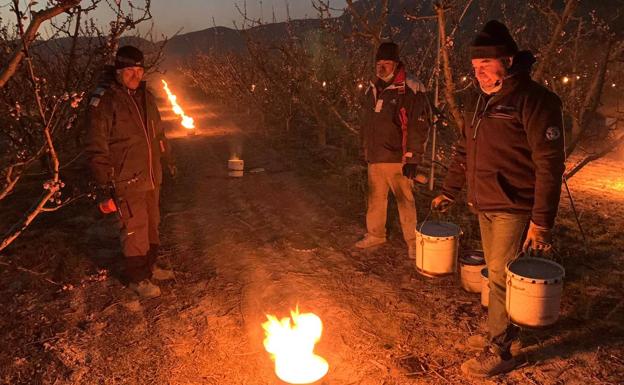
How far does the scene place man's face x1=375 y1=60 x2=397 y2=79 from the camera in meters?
5.02

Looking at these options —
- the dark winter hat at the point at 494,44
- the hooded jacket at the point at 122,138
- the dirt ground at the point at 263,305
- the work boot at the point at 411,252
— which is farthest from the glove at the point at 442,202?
the hooded jacket at the point at 122,138

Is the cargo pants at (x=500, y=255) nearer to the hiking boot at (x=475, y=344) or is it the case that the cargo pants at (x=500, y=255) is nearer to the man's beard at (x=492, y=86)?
the hiking boot at (x=475, y=344)

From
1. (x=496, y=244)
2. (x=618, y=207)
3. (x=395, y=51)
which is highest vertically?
(x=395, y=51)

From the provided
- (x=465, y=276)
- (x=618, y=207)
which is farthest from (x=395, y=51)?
(x=618, y=207)

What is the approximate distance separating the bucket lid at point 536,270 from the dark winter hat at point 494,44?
4.61 feet

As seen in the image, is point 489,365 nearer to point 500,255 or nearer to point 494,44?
point 500,255

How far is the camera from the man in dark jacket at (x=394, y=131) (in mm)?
5094

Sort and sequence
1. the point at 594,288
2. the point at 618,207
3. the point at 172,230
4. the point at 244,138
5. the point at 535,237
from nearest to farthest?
1. the point at 535,237
2. the point at 594,288
3. the point at 172,230
4. the point at 618,207
5. the point at 244,138

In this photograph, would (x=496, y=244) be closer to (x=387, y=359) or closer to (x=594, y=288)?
(x=387, y=359)

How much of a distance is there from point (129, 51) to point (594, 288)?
514 centimetres

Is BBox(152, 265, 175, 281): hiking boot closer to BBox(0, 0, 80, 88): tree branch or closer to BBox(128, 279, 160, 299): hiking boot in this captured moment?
BBox(128, 279, 160, 299): hiking boot

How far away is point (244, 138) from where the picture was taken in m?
16.6

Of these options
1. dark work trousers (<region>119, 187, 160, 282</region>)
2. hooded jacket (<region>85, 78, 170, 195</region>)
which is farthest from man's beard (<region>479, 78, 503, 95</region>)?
dark work trousers (<region>119, 187, 160, 282</region>)

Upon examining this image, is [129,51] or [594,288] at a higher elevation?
[129,51]
